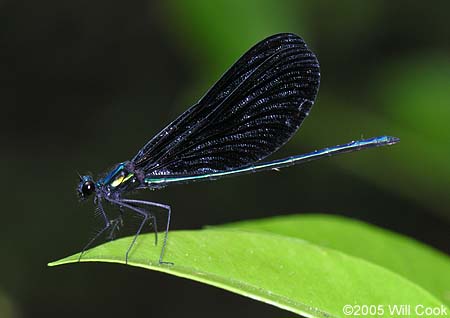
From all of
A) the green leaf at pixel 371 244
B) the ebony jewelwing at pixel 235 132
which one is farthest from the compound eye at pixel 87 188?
the green leaf at pixel 371 244

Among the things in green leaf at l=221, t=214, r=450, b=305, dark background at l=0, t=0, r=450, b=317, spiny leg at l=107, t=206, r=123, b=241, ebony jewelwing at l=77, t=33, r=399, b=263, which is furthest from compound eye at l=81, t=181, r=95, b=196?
dark background at l=0, t=0, r=450, b=317

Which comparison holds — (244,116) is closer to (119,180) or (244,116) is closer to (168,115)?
(119,180)

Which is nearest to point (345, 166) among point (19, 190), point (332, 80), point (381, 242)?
point (332, 80)

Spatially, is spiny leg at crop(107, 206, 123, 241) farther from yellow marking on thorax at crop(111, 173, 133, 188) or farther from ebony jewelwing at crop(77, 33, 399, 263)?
yellow marking on thorax at crop(111, 173, 133, 188)

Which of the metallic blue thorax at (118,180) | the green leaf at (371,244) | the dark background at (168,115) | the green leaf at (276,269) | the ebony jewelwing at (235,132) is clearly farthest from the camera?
the dark background at (168,115)

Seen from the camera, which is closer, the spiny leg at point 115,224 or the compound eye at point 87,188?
the spiny leg at point 115,224

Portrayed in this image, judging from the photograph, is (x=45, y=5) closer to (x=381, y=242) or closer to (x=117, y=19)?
(x=117, y=19)

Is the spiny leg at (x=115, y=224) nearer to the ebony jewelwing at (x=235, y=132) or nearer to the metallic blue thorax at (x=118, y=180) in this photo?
the ebony jewelwing at (x=235, y=132)
